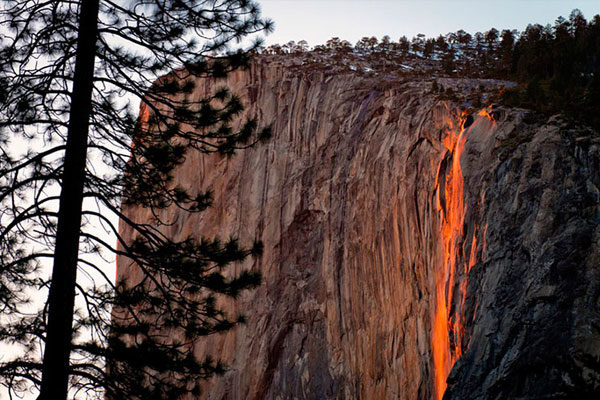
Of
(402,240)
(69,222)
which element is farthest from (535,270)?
(69,222)

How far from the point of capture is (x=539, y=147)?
55.1 feet

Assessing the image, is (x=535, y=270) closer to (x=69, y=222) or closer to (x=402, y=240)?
(x=402, y=240)

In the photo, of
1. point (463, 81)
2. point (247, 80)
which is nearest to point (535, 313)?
point (463, 81)

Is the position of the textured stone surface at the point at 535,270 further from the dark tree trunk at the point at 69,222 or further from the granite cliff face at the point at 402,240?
the dark tree trunk at the point at 69,222

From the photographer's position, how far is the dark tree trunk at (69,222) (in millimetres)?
7957

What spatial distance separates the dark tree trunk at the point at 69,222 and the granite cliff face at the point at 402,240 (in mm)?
5714

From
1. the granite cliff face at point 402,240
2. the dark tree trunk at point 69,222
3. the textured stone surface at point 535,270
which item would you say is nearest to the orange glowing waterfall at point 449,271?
the granite cliff face at point 402,240

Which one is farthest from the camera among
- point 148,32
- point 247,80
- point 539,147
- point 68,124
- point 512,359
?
point 247,80

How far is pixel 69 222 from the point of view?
8.27 meters

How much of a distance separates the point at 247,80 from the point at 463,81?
13462mm

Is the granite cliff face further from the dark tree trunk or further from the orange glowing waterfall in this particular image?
the dark tree trunk

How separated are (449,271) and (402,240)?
468cm

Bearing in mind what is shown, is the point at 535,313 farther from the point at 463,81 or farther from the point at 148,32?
the point at 463,81

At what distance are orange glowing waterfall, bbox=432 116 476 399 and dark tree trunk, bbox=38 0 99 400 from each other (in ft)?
34.7
